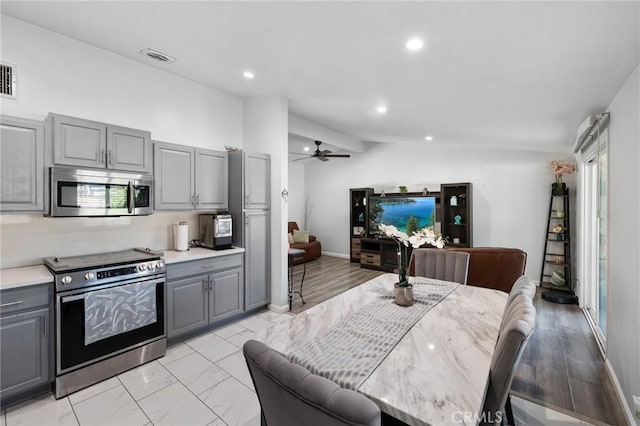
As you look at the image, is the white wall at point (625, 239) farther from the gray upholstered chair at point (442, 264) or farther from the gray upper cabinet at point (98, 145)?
the gray upper cabinet at point (98, 145)

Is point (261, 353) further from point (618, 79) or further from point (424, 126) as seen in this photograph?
point (424, 126)

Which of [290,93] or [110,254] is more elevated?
[290,93]

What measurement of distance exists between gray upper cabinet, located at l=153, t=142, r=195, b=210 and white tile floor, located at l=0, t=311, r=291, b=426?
153 centimetres

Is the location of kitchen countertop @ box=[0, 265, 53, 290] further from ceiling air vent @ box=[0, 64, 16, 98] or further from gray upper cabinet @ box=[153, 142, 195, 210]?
ceiling air vent @ box=[0, 64, 16, 98]

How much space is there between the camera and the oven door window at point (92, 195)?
7.85 ft

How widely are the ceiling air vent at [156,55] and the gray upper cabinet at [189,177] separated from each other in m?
0.83

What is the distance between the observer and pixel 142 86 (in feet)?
10.3

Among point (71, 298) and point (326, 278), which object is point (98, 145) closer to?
point (71, 298)

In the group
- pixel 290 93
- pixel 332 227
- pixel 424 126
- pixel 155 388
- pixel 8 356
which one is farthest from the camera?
pixel 332 227

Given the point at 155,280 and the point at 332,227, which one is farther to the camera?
the point at 332,227

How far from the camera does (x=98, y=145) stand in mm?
2561

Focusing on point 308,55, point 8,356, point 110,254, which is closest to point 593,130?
point 308,55

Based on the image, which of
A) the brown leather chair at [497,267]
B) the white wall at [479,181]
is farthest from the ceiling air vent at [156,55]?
the white wall at [479,181]

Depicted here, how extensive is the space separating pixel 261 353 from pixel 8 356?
2.25m
